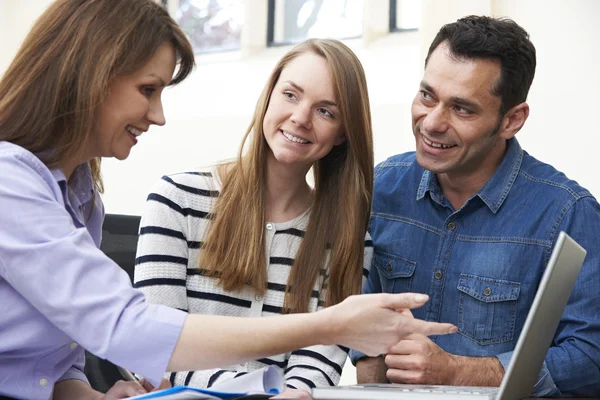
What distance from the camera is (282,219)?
6.06ft

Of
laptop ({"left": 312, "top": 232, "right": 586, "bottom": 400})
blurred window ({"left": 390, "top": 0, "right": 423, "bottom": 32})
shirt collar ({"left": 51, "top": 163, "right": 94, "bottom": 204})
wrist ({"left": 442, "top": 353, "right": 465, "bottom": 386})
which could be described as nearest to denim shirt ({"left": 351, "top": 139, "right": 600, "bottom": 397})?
wrist ({"left": 442, "top": 353, "right": 465, "bottom": 386})

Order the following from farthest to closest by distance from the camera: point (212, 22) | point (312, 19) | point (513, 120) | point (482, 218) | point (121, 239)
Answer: point (212, 22) < point (312, 19) < point (121, 239) < point (513, 120) < point (482, 218)

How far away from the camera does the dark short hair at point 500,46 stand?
2.00 metres

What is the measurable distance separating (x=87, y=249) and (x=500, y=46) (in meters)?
1.28

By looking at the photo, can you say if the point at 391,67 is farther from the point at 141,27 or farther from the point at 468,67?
the point at 141,27

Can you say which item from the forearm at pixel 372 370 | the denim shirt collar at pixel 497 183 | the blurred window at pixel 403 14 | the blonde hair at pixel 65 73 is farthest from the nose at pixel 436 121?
the blurred window at pixel 403 14

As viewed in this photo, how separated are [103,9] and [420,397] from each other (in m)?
0.71

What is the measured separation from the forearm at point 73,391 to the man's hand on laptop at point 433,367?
0.58 m

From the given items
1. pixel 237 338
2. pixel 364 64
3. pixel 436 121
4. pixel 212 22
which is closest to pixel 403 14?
pixel 364 64

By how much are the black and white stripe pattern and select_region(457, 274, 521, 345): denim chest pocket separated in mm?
323

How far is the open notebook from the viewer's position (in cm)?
99

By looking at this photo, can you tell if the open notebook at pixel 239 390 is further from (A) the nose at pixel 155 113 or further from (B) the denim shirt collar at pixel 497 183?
(B) the denim shirt collar at pixel 497 183

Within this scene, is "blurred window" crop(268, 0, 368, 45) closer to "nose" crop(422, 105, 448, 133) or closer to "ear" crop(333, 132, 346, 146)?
"nose" crop(422, 105, 448, 133)

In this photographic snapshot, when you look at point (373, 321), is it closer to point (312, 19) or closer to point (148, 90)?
point (148, 90)
